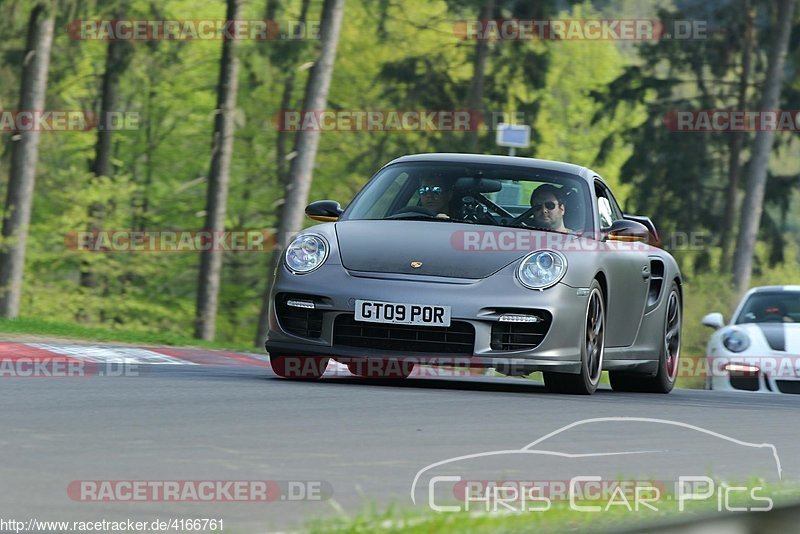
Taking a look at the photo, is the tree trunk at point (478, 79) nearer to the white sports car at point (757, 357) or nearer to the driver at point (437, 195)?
the white sports car at point (757, 357)

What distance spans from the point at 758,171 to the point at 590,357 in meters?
23.6

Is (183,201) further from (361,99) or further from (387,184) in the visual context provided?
(387,184)

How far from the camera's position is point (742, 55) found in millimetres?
39625

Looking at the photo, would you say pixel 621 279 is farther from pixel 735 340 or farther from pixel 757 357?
pixel 735 340

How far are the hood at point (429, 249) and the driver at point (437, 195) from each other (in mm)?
399

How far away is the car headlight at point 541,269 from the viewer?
31.7 feet

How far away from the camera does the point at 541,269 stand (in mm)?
9734

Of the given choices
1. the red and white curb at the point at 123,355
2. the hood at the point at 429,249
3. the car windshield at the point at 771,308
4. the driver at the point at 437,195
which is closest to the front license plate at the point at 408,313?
the hood at the point at 429,249

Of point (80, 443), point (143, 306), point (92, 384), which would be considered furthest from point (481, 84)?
point (80, 443)

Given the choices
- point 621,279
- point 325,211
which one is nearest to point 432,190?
point 325,211

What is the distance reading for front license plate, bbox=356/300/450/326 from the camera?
9445 mm

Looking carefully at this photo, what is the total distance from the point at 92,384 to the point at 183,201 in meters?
35.6

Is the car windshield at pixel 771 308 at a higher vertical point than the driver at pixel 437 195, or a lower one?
lower

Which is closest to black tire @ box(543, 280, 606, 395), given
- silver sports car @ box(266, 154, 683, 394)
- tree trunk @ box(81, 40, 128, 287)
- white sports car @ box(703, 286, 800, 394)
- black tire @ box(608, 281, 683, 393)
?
silver sports car @ box(266, 154, 683, 394)
